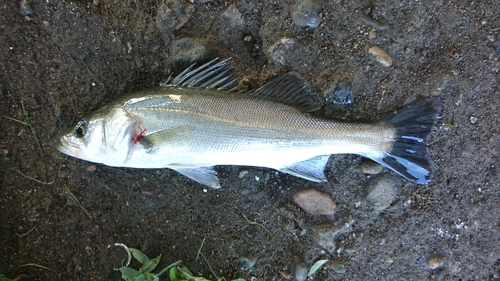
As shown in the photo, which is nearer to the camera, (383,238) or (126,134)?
(126,134)

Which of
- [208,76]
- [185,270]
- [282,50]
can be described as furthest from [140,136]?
[282,50]

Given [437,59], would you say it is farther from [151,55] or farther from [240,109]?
[151,55]

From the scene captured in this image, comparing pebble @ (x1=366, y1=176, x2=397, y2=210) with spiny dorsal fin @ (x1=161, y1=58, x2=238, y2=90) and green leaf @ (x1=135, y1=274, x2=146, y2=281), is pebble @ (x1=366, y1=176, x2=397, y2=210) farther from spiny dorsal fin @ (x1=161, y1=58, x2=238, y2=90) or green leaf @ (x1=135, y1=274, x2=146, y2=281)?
green leaf @ (x1=135, y1=274, x2=146, y2=281)

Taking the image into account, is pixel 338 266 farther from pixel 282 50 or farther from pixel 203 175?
pixel 282 50

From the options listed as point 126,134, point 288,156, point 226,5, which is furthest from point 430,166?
point 126,134

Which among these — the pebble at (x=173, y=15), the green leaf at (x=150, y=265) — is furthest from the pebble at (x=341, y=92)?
the green leaf at (x=150, y=265)

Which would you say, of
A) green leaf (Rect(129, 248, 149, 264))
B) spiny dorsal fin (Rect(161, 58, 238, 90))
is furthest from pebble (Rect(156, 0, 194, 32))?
green leaf (Rect(129, 248, 149, 264))
